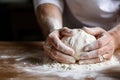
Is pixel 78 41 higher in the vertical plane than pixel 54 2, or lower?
lower

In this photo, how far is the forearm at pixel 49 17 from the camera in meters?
1.25

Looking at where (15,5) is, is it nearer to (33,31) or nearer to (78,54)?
(33,31)

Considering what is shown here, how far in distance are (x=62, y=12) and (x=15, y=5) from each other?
52.1 inches

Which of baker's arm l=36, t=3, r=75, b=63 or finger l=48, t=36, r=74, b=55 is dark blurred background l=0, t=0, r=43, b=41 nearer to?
baker's arm l=36, t=3, r=75, b=63

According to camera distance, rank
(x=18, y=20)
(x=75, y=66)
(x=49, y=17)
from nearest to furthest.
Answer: (x=75, y=66), (x=49, y=17), (x=18, y=20)

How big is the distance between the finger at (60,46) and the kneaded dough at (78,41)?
0.02m

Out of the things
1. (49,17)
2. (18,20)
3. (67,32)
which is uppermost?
(18,20)

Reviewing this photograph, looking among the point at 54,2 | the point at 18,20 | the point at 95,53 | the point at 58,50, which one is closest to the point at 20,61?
the point at 58,50

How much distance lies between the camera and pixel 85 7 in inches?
52.9

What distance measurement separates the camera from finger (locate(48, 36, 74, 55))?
1.00m

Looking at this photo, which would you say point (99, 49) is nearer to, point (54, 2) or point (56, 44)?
point (56, 44)

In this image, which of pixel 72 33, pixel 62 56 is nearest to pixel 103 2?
pixel 72 33

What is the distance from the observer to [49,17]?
1.31 metres

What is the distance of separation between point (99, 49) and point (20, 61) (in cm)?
29
